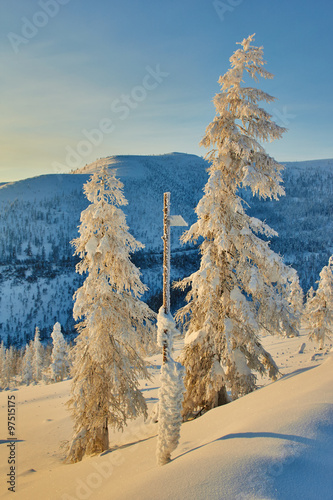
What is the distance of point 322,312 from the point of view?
25.8m

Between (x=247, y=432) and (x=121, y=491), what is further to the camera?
(x=247, y=432)

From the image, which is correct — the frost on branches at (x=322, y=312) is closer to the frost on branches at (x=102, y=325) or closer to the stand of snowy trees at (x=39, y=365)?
the frost on branches at (x=102, y=325)

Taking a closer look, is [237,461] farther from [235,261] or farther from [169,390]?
[235,261]

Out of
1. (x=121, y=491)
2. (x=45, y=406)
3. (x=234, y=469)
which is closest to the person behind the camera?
(x=234, y=469)

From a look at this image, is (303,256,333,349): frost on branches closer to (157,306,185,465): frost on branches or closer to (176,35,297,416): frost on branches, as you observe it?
(176,35,297,416): frost on branches

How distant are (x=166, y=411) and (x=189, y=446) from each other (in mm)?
1133

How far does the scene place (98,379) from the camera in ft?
35.7

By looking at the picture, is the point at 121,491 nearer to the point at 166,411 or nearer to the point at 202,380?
the point at 166,411

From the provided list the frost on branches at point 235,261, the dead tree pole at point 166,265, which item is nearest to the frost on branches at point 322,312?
the frost on branches at point 235,261

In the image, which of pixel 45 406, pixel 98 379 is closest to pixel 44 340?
pixel 45 406

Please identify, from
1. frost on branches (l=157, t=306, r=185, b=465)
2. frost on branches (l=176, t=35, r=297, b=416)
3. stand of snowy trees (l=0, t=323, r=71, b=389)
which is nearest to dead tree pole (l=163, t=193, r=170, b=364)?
frost on branches (l=157, t=306, r=185, b=465)

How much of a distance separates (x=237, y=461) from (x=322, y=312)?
24.7 meters

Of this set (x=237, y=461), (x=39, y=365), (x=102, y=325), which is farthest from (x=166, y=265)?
(x=39, y=365)

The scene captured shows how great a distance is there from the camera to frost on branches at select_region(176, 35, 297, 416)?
9406mm
